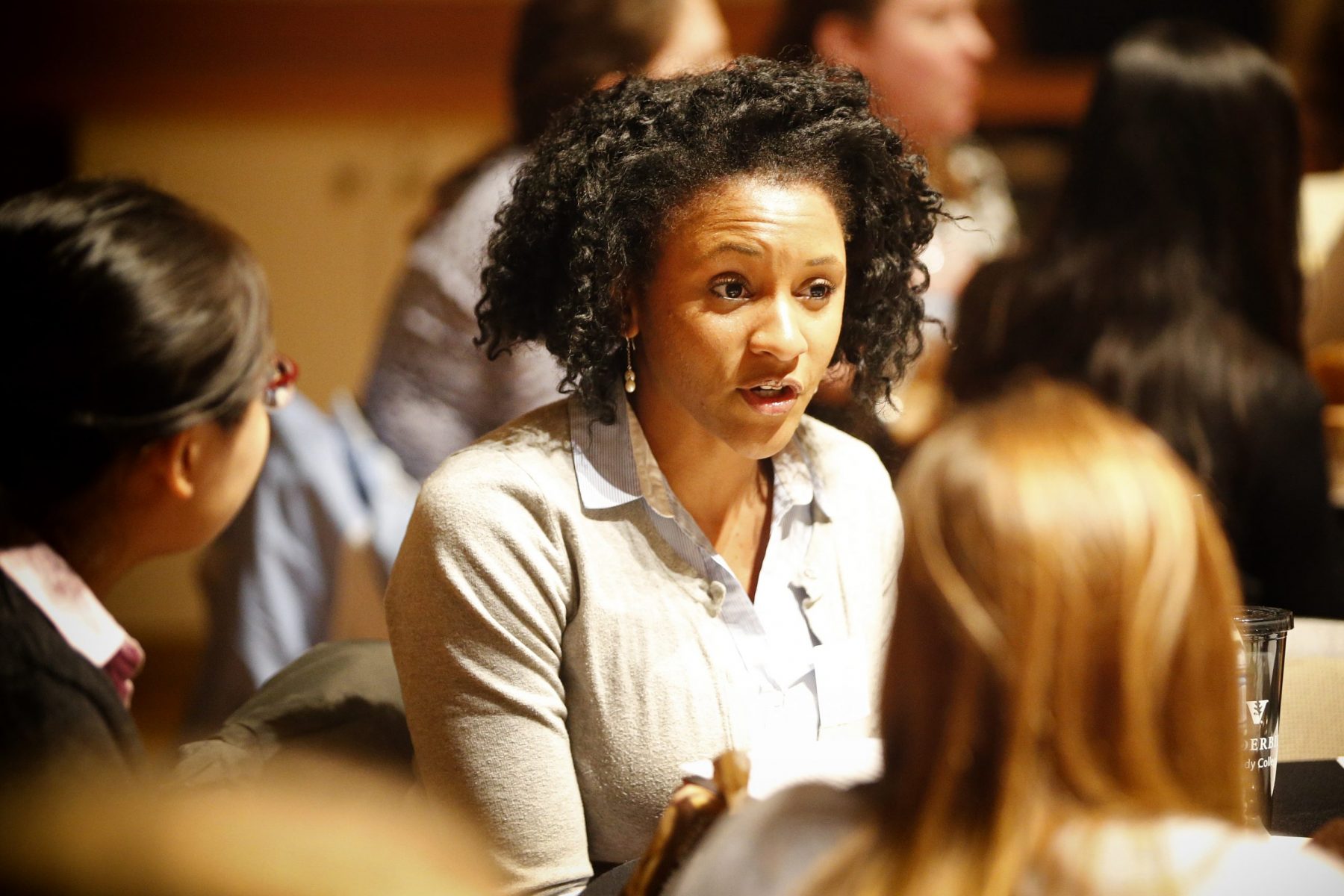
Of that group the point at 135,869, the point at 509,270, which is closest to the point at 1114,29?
the point at 509,270

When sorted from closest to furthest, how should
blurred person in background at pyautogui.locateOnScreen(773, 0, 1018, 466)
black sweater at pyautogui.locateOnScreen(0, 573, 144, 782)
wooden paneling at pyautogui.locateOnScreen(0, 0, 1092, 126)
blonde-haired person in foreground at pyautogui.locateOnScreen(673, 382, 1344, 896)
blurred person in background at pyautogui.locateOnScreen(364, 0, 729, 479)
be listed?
blonde-haired person in foreground at pyautogui.locateOnScreen(673, 382, 1344, 896) → black sweater at pyautogui.locateOnScreen(0, 573, 144, 782) → blurred person in background at pyautogui.locateOnScreen(364, 0, 729, 479) → blurred person in background at pyautogui.locateOnScreen(773, 0, 1018, 466) → wooden paneling at pyautogui.locateOnScreen(0, 0, 1092, 126)

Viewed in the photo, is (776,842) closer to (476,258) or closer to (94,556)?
(94,556)

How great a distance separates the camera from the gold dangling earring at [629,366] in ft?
5.46

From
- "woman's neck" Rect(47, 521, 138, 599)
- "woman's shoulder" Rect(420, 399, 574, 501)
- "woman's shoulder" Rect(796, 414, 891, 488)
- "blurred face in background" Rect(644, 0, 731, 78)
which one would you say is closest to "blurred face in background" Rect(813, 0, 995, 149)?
"blurred face in background" Rect(644, 0, 731, 78)

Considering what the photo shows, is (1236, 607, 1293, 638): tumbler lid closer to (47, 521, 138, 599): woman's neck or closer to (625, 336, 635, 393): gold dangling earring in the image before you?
(625, 336, 635, 393): gold dangling earring

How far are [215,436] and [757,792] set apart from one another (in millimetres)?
622

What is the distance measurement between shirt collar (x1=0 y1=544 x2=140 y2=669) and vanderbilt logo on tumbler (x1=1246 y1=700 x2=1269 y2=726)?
108 centimetres

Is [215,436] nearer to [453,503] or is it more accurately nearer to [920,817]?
[453,503]

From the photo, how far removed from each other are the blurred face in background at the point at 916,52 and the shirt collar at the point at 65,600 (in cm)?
218

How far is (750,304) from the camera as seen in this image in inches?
61.8

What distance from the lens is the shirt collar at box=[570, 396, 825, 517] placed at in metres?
1.59

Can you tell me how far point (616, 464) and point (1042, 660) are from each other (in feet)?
2.60

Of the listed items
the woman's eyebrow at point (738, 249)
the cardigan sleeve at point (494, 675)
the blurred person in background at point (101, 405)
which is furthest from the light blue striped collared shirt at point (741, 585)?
the blurred person in background at point (101, 405)

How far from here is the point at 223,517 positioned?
4.72ft
